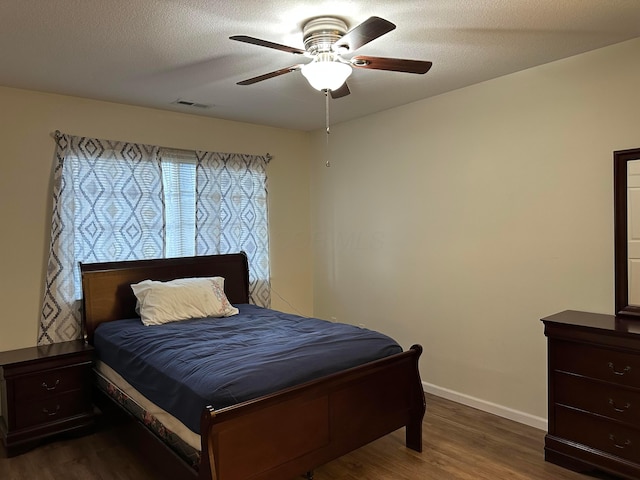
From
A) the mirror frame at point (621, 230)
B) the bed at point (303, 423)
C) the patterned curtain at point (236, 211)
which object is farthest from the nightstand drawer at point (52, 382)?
the mirror frame at point (621, 230)

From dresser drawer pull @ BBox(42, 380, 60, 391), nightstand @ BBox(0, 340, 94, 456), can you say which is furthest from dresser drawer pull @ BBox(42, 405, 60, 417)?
dresser drawer pull @ BBox(42, 380, 60, 391)

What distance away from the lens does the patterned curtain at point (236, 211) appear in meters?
4.26

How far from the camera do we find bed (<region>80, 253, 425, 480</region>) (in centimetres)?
195

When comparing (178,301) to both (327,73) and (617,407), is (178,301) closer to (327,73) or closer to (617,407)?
(327,73)

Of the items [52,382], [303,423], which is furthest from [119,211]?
[303,423]

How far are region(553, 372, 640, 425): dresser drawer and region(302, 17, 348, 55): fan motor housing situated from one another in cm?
228

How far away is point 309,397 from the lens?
7.38 ft

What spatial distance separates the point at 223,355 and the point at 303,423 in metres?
0.57

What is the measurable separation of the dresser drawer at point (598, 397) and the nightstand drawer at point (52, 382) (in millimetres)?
3104

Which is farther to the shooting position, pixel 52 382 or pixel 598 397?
pixel 52 382

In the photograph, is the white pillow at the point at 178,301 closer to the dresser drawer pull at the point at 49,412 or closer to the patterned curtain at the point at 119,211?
the patterned curtain at the point at 119,211

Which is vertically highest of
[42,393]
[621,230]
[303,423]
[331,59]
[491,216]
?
[331,59]

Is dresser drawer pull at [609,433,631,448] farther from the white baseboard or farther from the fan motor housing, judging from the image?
the fan motor housing

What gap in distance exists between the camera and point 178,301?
3.53m
